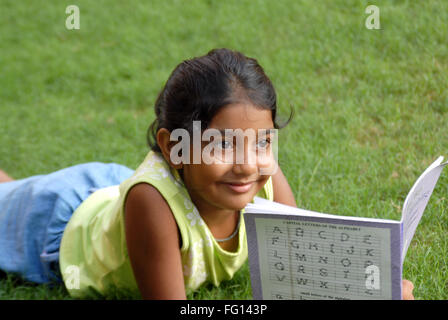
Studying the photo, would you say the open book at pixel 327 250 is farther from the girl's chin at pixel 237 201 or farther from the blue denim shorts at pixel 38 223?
the blue denim shorts at pixel 38 223

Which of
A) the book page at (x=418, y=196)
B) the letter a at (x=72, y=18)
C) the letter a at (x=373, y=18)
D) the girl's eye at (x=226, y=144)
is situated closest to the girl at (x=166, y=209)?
the girl's eye at (x=226, y=144)

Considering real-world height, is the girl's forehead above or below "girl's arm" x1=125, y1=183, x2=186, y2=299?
above

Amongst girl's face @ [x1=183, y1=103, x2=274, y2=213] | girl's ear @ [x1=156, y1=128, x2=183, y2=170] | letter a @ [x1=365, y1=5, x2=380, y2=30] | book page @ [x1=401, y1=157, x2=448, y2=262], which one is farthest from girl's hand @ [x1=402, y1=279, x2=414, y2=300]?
letter a @ [x1=365, y1=5, x2=380, y2=30]

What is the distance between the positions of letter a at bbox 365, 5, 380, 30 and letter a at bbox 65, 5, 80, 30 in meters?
2.26

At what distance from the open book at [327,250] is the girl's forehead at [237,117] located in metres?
0.21

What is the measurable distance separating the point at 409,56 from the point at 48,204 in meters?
2.08

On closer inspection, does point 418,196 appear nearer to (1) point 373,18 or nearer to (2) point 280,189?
(2) point 280,189

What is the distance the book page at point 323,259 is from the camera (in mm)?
1337

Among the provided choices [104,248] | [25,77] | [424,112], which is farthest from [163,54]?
[104,248]

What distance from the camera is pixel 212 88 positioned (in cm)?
157

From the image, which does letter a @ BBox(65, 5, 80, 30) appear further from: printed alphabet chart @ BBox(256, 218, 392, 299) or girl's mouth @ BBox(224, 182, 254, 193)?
printed alphabet chart @ BBox(256, 218, 392, 299)

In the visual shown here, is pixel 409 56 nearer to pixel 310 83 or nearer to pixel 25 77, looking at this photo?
pixel 310 83

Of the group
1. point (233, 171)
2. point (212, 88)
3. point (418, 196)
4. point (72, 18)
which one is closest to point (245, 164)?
point (233, 171)
